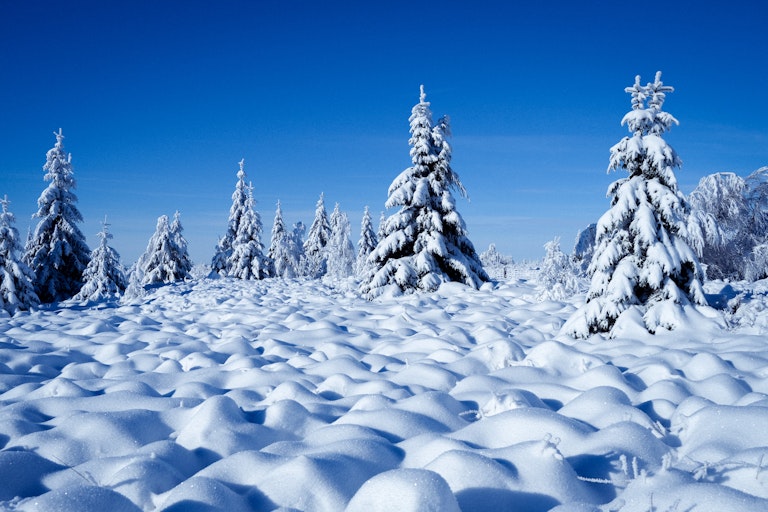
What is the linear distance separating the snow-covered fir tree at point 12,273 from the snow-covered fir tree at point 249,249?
1612cm

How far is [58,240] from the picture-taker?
70.2ft

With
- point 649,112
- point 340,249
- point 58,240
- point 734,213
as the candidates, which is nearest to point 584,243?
point 734,213

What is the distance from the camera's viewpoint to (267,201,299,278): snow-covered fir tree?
40438 mm

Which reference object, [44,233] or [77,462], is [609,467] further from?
[44,233]

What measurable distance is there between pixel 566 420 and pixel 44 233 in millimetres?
25495

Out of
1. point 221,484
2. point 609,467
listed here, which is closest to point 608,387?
point 609,467

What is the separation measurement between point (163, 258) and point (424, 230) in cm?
2522

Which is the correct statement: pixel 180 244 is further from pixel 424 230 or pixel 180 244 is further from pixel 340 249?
pixel 424 230

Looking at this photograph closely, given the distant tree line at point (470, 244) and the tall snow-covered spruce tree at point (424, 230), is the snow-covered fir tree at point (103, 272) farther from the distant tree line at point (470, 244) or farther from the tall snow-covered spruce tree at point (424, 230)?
the tall snow-covered spruce tree at point (424, 230)

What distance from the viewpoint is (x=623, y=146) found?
22.7 feet

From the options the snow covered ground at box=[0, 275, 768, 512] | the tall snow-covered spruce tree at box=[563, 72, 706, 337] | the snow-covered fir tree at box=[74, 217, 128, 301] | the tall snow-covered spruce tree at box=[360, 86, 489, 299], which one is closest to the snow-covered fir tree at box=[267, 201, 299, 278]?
the snow-covered fir tree at box=[74, 217, 128, 301]

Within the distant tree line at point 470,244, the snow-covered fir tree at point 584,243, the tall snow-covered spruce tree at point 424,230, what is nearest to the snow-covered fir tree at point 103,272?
the distant tree line at point 470,244

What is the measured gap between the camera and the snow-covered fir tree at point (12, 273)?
13.4 metres

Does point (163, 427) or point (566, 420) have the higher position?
point (566, 420)
